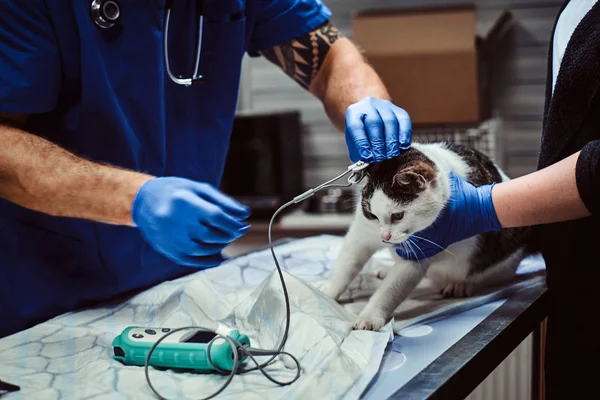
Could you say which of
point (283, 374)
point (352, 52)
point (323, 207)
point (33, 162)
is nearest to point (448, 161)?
point (352, 52)

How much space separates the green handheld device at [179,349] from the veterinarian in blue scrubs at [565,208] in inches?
19.0

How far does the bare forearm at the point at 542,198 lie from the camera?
0.94 metres

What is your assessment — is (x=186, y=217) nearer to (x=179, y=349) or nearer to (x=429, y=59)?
(x=179, y=349)

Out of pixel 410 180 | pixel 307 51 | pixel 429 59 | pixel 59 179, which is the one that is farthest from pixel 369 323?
pixel 429 59

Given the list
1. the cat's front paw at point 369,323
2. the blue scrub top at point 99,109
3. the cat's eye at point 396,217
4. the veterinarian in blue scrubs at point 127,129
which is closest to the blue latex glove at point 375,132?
the veterinarian in blue scrubs at point 127,129

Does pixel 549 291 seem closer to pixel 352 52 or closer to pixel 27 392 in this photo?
pixel 352 52

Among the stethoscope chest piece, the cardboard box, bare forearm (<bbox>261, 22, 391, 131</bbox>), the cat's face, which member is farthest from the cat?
the cardboard box

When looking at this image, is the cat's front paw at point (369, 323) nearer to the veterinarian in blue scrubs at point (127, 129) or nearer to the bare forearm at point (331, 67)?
the veterinarian in blue scrubs at point (127, 129)

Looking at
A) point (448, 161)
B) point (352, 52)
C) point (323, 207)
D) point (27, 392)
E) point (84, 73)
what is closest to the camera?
point (27, 392)

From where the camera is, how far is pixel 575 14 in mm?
1112

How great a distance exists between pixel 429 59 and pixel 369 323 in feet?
5.65

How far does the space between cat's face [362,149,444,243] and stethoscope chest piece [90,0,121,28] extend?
55 centimetres

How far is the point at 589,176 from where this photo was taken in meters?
0.90

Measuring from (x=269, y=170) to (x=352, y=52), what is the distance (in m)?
1.47
